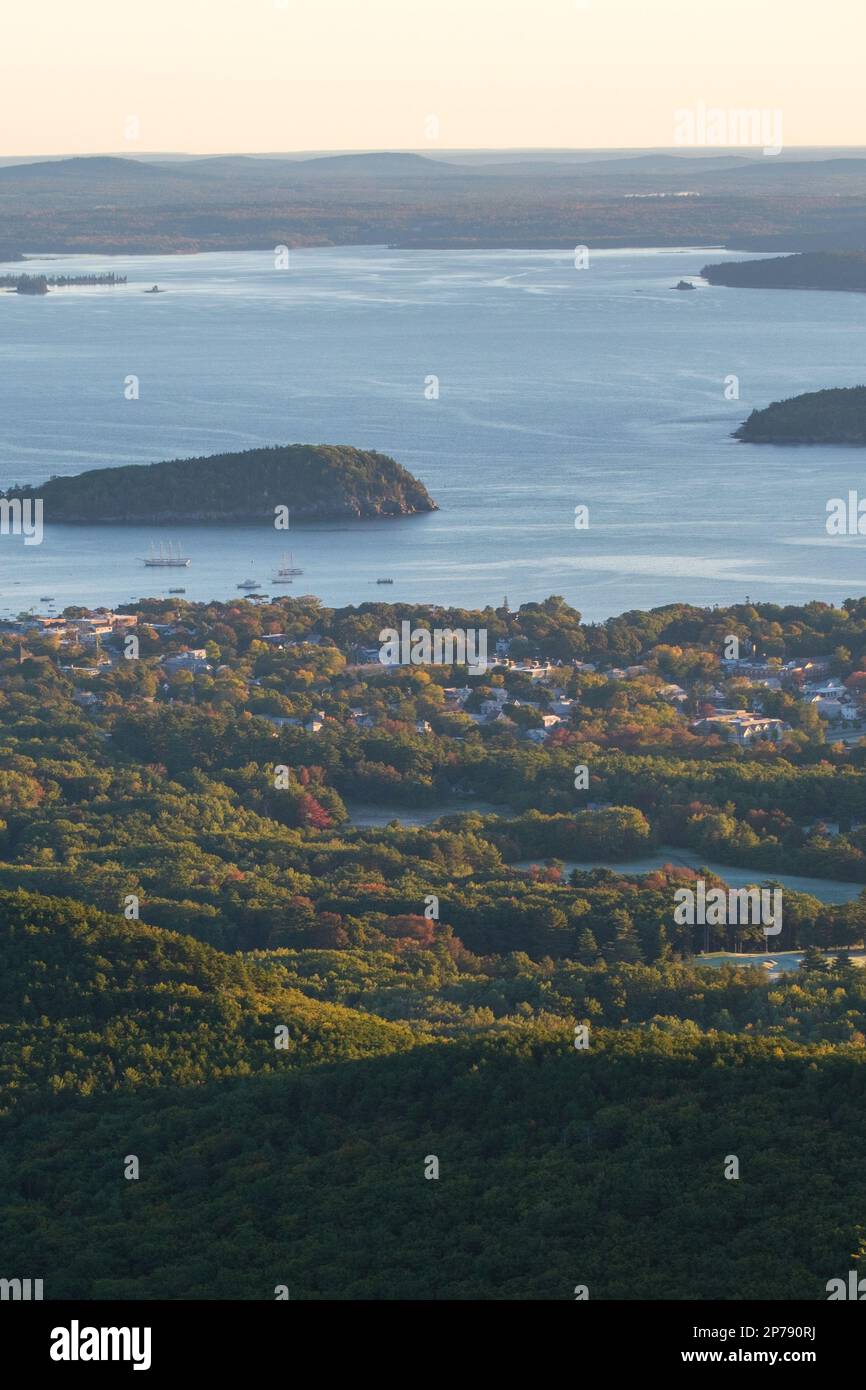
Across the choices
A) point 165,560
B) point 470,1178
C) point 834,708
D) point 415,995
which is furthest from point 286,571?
point 470,1178

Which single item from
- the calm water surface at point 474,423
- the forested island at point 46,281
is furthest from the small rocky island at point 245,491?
the forested island at point 46,281

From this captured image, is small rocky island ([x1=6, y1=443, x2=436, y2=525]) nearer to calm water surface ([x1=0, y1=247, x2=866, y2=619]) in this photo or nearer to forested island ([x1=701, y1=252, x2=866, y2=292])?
calm water surface ([x1=0, y1=247, x2=866, y2=619])

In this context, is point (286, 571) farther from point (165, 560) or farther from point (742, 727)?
point (742, 727)

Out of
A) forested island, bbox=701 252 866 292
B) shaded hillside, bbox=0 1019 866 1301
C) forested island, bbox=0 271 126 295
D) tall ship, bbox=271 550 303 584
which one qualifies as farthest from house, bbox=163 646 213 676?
forested island, bbox=0 271 126 295

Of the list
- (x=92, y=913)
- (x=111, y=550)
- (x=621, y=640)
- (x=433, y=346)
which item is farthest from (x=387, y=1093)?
(x=433, y=346)

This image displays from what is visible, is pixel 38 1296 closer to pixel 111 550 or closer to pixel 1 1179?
pixel 1 1179

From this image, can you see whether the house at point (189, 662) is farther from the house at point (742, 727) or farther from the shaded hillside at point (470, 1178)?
the shaded hillside at point (470, 1178)
